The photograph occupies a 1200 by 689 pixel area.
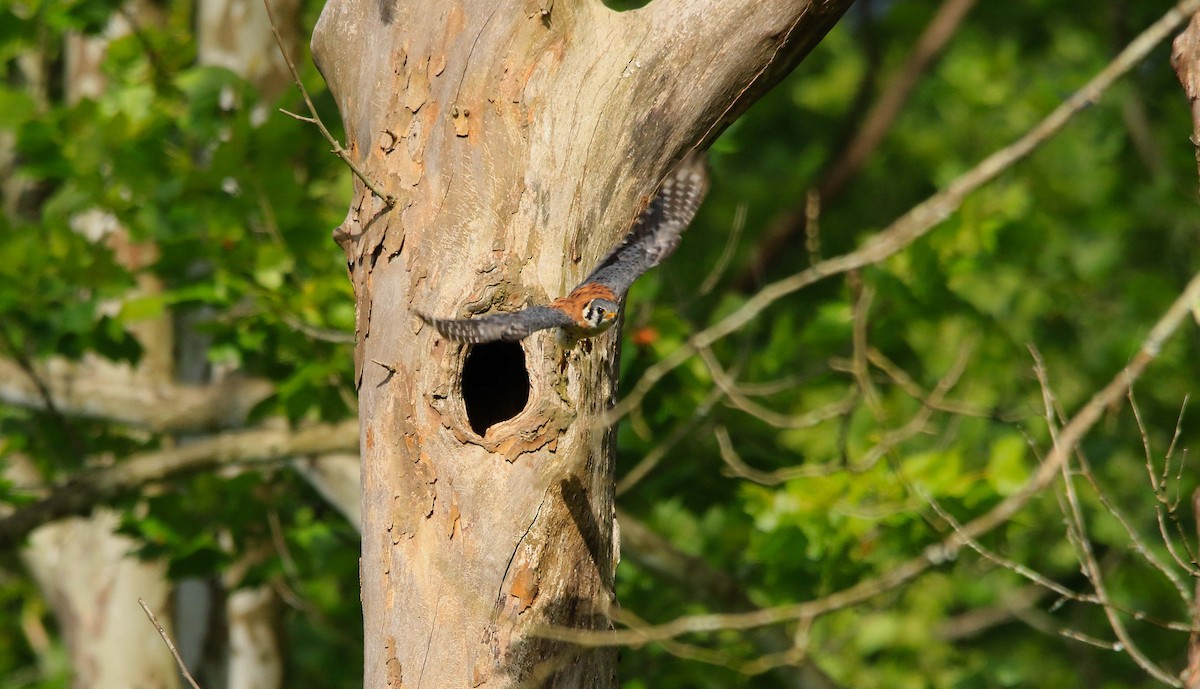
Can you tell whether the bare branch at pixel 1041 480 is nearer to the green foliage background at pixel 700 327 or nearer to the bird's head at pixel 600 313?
the green foliage background at pixel 700 327

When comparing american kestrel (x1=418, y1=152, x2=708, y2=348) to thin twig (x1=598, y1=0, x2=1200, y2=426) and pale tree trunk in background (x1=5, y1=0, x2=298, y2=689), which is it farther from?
pale tree trunk in background (x1=5, y1=0, x2=298, y2=689)

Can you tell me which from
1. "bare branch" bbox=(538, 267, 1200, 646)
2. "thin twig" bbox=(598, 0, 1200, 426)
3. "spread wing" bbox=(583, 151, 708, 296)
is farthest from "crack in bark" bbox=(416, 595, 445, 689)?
"spread wing" bbox=(583, 151, 708, 296)

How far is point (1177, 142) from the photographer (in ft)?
21.1

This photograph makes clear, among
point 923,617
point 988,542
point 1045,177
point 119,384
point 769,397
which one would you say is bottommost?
point 923,617

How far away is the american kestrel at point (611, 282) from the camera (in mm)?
2480

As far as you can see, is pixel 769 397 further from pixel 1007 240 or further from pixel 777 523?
pixel 1007 240

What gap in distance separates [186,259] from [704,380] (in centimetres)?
203

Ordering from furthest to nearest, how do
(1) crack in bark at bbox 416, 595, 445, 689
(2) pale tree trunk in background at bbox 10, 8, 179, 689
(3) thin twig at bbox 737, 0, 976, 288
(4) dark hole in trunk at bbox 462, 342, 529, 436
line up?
1. (3) thin twig at bbox 737, 0, 976, 288
2. (2) pale tree trunk in background at bbox 10, 8, 179, 689
3. (4) dark hole in trunk at bbox 462, 342, 529, 436
4. (1) crack in bark at bbox 416, 595, 445, 689

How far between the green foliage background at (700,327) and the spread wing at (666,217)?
3.02ft

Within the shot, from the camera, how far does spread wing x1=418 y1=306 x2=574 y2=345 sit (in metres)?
2.45

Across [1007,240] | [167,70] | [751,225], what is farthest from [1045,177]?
[167,70]

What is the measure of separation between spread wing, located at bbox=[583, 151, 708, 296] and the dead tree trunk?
2.3 inches

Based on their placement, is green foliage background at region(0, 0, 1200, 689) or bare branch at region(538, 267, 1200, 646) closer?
bare branch at region(538, 267, 1200, 646)

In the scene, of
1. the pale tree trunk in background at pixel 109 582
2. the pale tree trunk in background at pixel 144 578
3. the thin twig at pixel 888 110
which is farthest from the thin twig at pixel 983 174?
the thin twig at pixel 888 110
